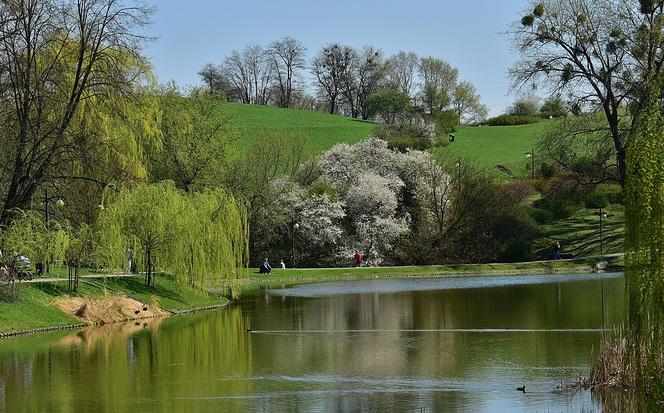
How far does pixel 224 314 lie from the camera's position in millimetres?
39125

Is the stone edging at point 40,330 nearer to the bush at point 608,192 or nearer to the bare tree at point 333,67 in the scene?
the bush at point 608,192

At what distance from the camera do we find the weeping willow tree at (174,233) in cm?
3978

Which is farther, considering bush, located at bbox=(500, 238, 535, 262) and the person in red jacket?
bush, located at bbox=(500, 238, 535, 262)

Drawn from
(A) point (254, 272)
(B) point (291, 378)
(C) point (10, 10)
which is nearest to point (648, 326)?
(B) point (291, 378)

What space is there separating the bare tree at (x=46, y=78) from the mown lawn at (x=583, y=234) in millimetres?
42066

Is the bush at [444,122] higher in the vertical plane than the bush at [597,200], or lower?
higher

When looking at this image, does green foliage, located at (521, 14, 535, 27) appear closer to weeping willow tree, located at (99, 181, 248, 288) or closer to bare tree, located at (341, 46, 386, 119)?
weeping willow tree, located at (99, 181, 248, 288)

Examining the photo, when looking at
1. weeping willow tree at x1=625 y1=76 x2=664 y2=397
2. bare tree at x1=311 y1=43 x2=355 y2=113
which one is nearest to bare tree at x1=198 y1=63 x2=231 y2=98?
bare tree at x1=311 y1=43 x2=355 y2=113

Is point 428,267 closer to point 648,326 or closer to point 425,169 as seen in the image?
point 425,169

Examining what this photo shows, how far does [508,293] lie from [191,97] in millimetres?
29142

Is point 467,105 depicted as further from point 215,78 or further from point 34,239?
point 34,239

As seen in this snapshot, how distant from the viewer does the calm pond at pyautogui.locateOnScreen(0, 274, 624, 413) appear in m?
20.1

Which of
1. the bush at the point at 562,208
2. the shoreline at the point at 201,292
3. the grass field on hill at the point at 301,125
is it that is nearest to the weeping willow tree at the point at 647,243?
the shoreline at the point at 201,292

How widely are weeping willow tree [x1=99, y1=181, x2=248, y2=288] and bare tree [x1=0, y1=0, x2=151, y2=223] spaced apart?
3.48 m
